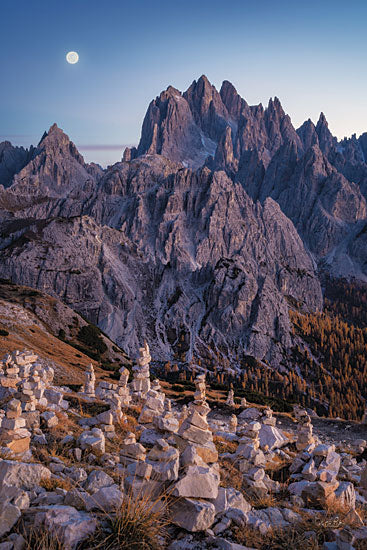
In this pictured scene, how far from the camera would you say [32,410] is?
44.3 ft

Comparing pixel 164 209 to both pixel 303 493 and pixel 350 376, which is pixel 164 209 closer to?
pixel 350 376

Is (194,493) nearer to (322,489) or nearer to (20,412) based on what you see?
(322,489)

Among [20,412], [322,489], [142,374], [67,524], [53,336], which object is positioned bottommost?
[53,336]

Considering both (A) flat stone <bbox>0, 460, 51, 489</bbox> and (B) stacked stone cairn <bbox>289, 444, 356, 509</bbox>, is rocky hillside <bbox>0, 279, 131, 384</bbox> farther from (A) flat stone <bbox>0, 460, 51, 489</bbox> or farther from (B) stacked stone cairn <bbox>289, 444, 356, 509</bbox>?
(A) flat stone <bbox>0, 460, 51, 489</bbox>

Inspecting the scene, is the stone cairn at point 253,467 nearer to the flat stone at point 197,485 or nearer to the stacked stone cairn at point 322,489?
the stacked stone cairn at point 322,489

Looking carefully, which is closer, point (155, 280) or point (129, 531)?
point (129, 531)

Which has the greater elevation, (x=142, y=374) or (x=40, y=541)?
(x=40, y=541)

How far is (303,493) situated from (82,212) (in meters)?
204

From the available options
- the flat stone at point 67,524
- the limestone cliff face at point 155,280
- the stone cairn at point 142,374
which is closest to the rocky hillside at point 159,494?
the flat stone at point 67,524

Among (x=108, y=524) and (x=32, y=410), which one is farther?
(x=32, y=410)

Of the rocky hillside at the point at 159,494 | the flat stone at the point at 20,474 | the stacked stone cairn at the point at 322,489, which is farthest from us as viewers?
the stacked stone cairn at the point at 322,489

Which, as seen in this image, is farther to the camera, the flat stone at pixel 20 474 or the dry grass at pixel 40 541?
the flat stone at pixel 20 474

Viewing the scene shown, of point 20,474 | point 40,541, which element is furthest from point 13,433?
point 40,541

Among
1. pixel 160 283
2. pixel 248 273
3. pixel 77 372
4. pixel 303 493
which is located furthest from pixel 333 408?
pixel 303 493
